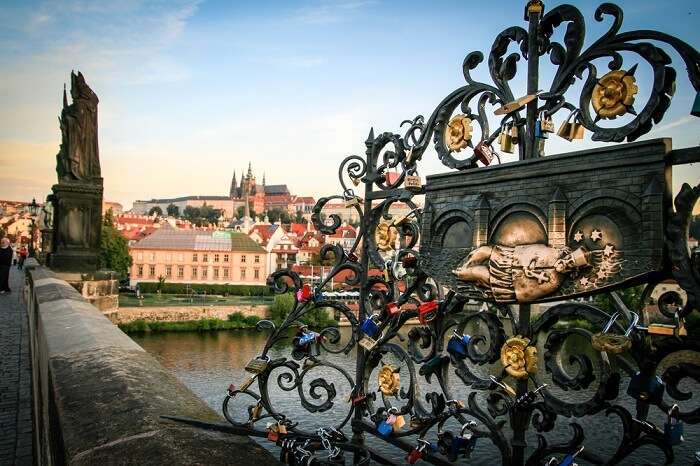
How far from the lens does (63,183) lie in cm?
1315

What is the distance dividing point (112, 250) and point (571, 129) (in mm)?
48248

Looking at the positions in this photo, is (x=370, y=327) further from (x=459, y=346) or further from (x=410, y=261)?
(x=459, y=346)

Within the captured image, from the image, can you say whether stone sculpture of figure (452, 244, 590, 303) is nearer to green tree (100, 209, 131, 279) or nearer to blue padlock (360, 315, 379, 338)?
blue padlock (360, 315, 379, 338)

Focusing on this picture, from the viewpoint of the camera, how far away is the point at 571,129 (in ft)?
7.72

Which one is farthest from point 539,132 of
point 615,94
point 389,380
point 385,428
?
point 385,428

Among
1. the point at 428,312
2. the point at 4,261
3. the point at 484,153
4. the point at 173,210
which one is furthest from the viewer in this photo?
the point at 173,210

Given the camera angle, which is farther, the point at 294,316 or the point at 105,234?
the point at 105,234

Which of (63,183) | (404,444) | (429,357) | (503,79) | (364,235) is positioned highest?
(63,183)

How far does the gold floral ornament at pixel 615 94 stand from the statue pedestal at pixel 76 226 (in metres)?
13.0

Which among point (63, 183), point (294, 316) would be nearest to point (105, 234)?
point (63, 183)

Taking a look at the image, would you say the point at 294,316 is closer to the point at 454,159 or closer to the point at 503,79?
the point at 454,159

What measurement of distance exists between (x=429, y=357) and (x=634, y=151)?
1.27 m

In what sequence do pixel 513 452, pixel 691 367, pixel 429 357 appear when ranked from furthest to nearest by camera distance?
pixel 429 357 < pixel 513 452 < pixel 691 367

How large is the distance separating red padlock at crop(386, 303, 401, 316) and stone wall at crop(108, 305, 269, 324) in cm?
3578
